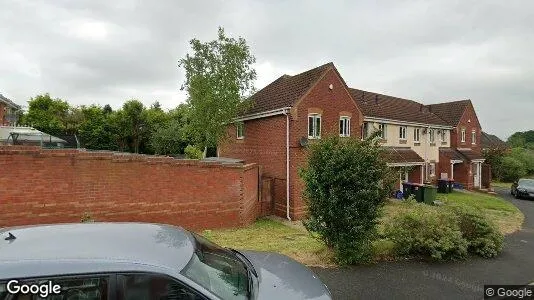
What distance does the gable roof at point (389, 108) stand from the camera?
22.7 m

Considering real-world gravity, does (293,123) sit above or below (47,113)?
below

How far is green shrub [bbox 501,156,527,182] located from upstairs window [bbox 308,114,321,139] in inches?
1295

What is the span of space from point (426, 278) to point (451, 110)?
103 feet

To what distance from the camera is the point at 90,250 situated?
8.57 feet

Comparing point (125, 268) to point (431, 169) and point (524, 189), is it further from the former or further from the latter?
point (524, 189)

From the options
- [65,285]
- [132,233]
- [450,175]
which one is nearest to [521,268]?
[132,233]

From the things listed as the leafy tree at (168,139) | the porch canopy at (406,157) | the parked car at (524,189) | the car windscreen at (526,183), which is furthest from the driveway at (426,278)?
the leafy tree at (168,139)

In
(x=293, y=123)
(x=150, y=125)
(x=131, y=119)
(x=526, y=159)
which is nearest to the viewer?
(x=293, y=123)

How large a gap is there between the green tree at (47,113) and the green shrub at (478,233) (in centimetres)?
3680

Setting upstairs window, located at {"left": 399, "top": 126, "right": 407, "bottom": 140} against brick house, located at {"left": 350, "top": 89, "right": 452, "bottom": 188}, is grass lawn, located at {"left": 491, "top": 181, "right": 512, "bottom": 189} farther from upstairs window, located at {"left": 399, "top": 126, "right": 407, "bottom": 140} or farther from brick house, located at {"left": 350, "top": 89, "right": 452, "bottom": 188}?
upstairs window, located at {"left": 399, "top": 126, "right": 407, "bottom": 140}

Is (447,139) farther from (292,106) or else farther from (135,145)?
(135,145)

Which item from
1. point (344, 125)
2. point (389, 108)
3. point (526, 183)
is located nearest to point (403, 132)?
point (389, 108)

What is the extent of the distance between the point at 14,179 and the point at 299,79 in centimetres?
1261

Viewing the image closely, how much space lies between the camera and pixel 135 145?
33.9 m
